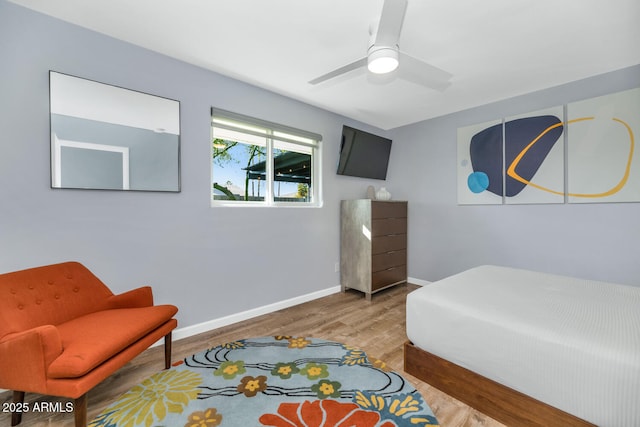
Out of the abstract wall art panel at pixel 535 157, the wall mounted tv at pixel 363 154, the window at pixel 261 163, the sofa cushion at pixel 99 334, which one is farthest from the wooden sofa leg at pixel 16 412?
the abstract wall art panel at pixel 535 157

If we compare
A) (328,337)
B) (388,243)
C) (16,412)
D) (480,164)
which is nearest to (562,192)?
(480,164)

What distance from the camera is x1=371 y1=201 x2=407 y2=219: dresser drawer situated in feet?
11.6

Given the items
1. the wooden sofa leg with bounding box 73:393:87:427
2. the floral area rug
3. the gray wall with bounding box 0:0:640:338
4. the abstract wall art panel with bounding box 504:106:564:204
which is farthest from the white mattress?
the wooden sofa leg with bounding box 73:393:87:427

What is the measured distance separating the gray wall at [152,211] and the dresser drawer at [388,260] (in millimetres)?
708

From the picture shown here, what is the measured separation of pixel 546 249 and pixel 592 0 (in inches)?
92.2

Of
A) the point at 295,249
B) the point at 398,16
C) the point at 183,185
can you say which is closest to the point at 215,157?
the point at 183,185

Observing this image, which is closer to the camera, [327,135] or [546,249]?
[546,249]

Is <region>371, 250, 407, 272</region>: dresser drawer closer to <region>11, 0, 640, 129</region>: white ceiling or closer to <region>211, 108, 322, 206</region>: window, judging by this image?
<region>211, 108, 322, 206</region>: window

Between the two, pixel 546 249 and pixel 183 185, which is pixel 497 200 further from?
pixel 183 185

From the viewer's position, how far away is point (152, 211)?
2.28m

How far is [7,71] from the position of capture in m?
1.73

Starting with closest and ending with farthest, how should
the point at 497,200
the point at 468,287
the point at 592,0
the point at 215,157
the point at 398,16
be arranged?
the point at 398,16 → the point at 592,0 → the point at 468,287 → the point at 215,157 → the point at 497,200

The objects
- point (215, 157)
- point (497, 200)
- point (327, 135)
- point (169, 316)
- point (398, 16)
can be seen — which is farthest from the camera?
point (327, 135)

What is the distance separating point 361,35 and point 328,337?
8.48ft
